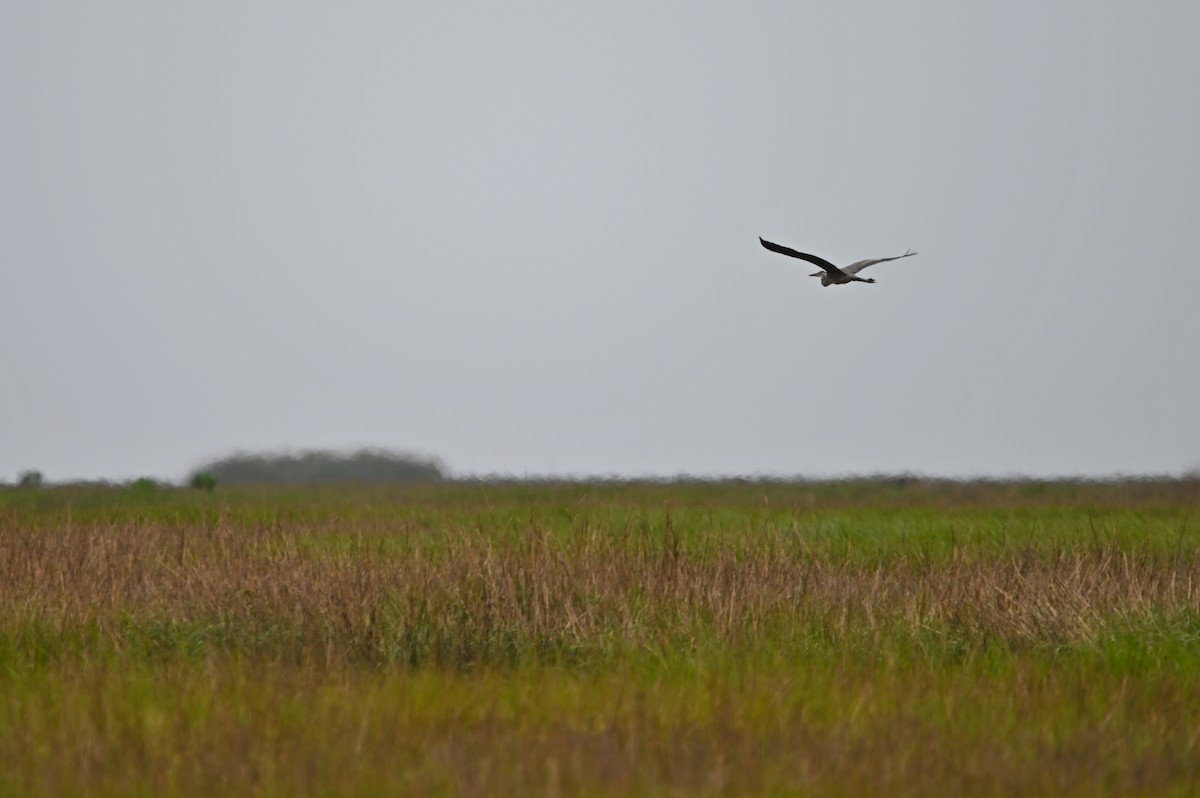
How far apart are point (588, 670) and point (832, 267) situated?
336 cm

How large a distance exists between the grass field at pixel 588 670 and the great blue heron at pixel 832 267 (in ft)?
7.58

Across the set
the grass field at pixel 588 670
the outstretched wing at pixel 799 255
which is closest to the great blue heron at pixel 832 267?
the outstretched wing at pixel 799 255

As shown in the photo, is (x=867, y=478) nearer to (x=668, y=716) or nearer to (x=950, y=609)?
(x=950, y=609)

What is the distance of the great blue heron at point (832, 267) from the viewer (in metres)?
8.23

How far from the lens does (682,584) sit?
8.92 m

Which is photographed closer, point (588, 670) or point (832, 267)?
point (588, 670)

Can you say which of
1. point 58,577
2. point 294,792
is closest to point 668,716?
point 294,792

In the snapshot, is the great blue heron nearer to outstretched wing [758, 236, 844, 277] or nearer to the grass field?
outstretched wing [758, 236, 844, 277]

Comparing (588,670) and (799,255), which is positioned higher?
(799,255)

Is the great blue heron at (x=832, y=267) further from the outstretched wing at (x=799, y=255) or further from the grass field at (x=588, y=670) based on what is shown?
the grass field at (x=588, y=670)

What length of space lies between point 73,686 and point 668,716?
3158 mm

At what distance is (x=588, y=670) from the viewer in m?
7.42

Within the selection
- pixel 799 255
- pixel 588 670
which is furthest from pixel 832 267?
pixel 588 670

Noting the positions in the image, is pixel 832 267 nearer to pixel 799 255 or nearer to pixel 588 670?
pixel 799 255
